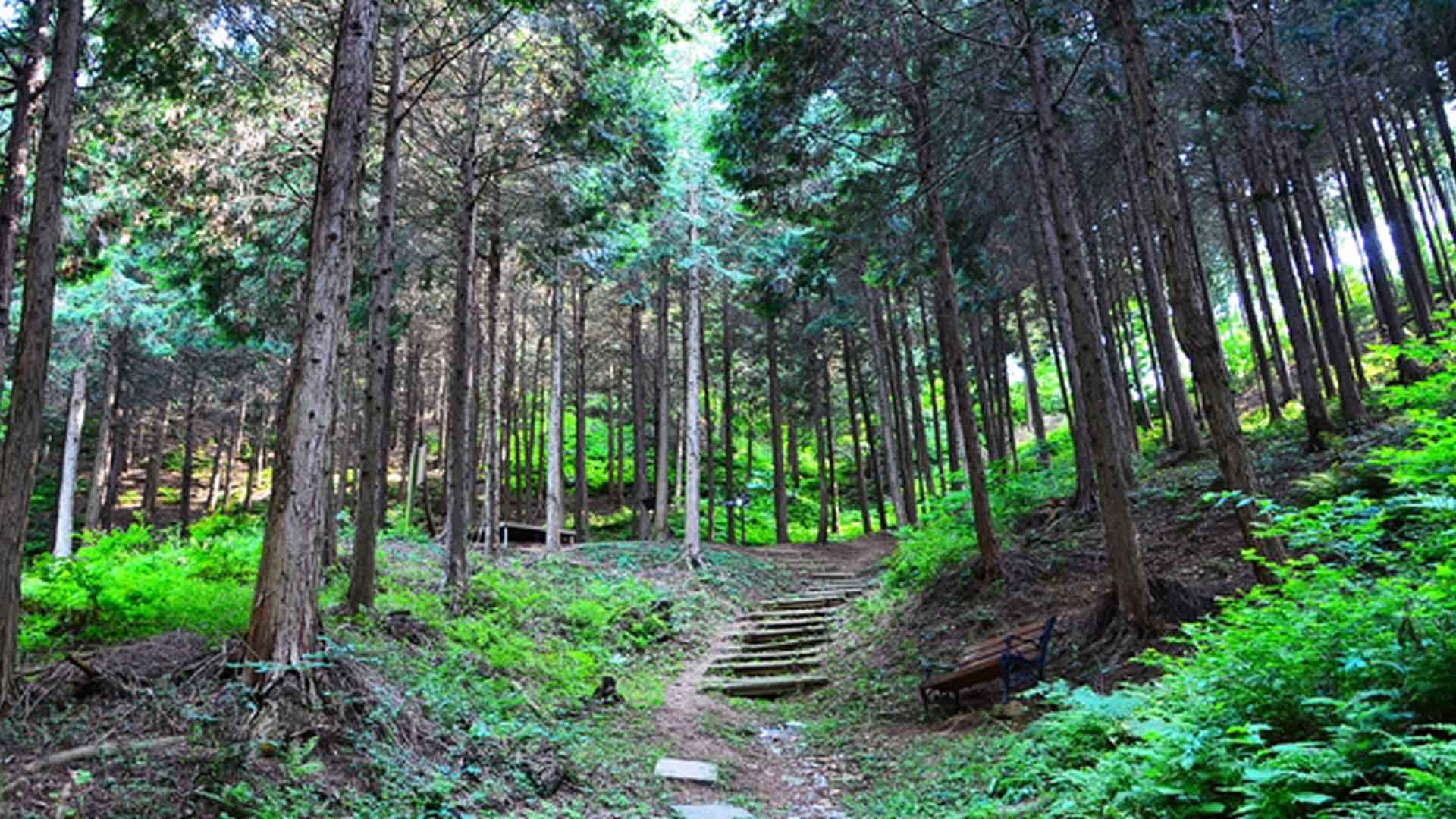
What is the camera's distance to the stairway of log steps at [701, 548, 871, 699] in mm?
10242

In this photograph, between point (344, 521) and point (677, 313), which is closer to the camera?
point (344, 521)

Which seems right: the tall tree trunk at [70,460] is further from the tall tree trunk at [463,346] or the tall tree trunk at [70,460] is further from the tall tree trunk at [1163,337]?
the tall tree trunk at [1163,337]

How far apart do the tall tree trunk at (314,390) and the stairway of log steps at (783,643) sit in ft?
20.7

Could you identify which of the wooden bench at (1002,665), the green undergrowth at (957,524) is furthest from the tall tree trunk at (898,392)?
the wooden bench at (1002,665)

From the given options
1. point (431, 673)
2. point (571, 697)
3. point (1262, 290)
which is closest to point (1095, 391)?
point (571, 697)

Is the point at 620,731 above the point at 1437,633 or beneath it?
beneath

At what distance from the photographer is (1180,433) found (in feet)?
52.1

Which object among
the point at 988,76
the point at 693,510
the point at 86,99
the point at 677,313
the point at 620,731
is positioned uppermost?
the point at 677,313

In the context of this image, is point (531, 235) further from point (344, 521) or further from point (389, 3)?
point (344, 521)

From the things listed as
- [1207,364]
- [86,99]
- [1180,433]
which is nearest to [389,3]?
[86,99]

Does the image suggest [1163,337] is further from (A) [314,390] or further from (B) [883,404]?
(A) [314,390]

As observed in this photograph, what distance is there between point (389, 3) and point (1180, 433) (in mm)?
16247

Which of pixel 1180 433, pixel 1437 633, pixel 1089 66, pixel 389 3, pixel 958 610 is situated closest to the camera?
pixel 1437 633

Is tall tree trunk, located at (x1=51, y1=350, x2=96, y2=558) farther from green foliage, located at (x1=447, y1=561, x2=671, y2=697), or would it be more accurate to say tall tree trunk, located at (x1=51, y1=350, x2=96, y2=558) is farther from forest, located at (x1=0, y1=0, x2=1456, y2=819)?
green foliage, located at (x1=447, y1=561, x2=671, y2=697)
